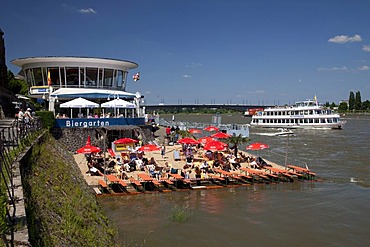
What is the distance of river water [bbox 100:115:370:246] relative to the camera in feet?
42.0

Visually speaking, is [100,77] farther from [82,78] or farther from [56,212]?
[56,212]

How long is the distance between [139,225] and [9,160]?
20.9ft

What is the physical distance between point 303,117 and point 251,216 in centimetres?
6676

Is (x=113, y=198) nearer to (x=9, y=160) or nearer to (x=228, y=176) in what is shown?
(x=228, y=176)

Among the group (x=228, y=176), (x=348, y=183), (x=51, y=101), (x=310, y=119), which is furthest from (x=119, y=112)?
(x=310, y=119)

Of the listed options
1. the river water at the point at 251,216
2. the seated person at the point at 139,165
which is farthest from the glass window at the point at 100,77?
the river water at the point at 251,216

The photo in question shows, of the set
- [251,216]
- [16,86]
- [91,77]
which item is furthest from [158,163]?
[16,86]

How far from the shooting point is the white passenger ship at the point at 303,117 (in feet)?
248

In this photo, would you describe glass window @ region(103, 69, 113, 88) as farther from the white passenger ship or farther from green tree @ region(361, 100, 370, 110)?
green tree @ region(361, 100, 370, 110)

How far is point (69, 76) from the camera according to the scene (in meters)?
35.6

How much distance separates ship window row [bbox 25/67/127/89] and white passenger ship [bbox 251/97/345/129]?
5263 centimetres

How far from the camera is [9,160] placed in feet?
29.2

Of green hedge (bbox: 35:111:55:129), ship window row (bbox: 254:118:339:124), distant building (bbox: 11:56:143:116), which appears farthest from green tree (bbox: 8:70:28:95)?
ship window row (bbox: 254:118:339:124)

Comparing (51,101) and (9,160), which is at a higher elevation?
(51,101)
